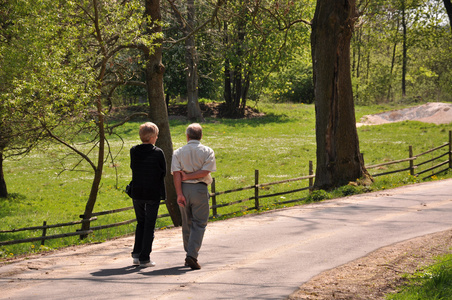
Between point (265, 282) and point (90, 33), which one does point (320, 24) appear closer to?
point (90, 33)

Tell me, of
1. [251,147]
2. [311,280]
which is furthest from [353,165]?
[251,147]

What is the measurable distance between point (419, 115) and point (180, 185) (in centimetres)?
3650

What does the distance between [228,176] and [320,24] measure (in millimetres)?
10339

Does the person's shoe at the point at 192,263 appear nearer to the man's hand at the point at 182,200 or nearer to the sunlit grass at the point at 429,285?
the man's hand at the point at 182,200

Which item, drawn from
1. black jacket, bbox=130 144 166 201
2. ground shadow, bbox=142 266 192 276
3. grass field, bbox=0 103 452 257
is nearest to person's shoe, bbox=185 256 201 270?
ground shadow, bbox=142 266 192 276

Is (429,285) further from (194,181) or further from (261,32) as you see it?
(261,32)

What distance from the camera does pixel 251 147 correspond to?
3184 centimetres

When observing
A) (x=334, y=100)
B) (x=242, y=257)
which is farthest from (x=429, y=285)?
(x=334, y=100)

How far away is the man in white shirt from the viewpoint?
7.15 meters

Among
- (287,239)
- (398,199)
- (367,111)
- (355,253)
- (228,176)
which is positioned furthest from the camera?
(367,111)

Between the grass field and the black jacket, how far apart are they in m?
5.06

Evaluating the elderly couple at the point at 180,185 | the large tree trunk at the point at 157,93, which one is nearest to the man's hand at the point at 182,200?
the elderly couple at the point at 180,185

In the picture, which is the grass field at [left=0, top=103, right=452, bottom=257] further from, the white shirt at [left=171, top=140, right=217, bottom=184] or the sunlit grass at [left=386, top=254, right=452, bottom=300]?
the sunlit grass at [left=386, top=254, right=452, bottom=300]

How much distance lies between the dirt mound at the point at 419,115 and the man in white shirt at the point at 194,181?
33333 mm
